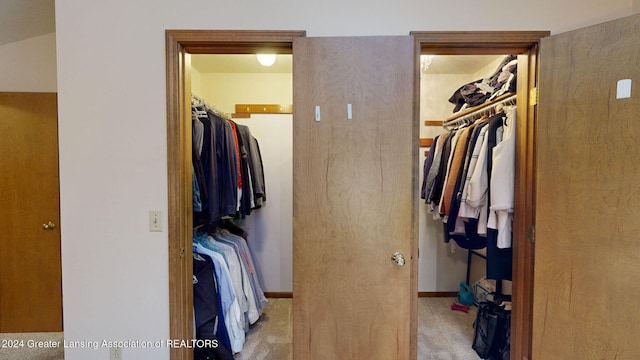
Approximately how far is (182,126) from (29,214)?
1.64 m

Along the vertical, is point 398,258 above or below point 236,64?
below

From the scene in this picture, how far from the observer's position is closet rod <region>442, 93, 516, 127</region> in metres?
1.69

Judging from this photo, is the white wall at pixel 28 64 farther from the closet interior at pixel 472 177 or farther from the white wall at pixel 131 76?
the closet interior at pixel 472 177

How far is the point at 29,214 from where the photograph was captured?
1.94 meters

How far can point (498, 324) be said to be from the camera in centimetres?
177

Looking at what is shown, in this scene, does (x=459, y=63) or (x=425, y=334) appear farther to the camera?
(x=459, y=63)

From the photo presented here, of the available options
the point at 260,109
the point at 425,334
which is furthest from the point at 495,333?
the point at 260,109

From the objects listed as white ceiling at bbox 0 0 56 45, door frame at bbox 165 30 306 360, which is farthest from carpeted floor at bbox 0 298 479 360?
white ceiling at bbox 0 0 56 45

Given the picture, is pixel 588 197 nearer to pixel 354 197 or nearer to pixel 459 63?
pixel 354 197

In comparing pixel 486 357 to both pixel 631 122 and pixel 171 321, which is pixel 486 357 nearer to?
pixel 631 122

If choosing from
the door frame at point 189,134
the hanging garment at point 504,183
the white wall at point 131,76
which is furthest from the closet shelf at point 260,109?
the hanging garment at point 504,183

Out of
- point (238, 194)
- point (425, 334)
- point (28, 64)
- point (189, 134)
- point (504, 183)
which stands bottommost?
point (425, 334)

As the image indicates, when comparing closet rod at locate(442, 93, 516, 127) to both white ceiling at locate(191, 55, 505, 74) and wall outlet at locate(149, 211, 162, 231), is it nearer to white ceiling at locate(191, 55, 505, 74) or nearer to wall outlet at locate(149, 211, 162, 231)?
white ceiling at locate(191, 55, 505, 74)

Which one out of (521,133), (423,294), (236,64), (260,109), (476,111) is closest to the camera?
(521,133)
